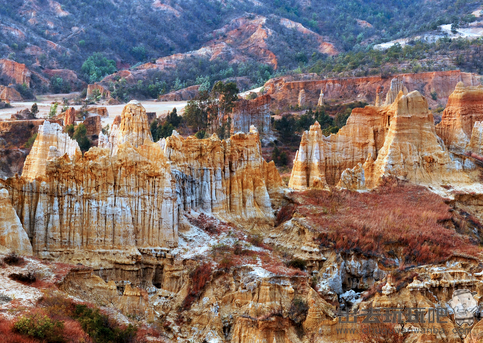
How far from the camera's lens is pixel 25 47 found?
13800 centimetres

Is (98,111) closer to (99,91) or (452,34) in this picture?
(99,91)

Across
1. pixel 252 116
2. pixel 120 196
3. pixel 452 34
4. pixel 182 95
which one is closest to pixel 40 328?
pixel 120 196

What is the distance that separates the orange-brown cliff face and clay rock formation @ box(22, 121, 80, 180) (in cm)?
6000

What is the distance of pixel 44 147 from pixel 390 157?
2236cm

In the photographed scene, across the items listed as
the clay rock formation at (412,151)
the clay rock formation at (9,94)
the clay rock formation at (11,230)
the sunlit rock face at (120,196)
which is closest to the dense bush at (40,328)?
the clay rock formation at (11,230)

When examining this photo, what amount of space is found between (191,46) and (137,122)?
12923 cm

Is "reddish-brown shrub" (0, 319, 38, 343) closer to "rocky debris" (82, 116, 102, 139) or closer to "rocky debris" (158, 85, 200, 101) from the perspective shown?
"rocky debris" (82, 116, 102, 139)

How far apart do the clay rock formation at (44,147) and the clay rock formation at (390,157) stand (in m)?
15.2

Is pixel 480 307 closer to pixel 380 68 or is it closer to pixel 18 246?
pixel 18 246

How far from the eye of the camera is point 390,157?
49344mm

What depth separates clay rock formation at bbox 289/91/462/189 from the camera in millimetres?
49125

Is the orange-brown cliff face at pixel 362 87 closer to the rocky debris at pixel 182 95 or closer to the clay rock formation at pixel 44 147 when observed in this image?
the rocky debris at pixel 182 95

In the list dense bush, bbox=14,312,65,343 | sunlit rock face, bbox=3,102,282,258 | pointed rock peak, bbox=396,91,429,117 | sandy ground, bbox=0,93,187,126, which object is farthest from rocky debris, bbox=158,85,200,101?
dense bush, bbox=14,312,65,343

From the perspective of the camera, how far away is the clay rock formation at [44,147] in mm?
41969
